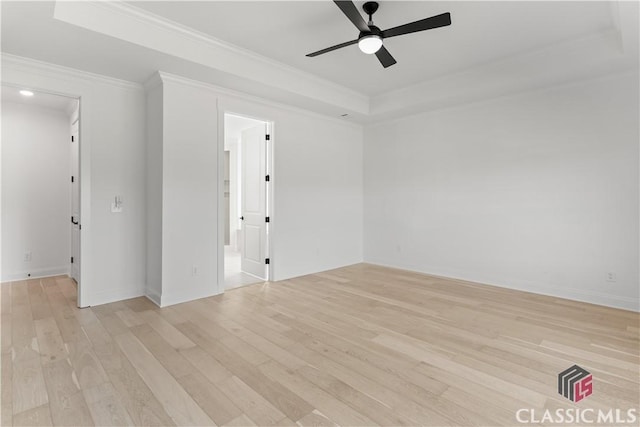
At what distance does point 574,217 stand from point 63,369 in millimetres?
5500

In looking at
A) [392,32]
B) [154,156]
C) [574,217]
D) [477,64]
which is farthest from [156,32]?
[574,217]

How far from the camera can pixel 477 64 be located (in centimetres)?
424

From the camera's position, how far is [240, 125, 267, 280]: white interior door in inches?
201

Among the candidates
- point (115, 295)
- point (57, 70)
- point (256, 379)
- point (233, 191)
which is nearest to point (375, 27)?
point (256, 379)

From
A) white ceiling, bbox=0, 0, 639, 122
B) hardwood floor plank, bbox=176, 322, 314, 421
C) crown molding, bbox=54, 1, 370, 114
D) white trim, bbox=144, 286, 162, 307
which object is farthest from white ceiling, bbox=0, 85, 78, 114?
hardwood floor plank, bbox=176, 322, 314, 421

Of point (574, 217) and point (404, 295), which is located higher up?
point (574, 217)

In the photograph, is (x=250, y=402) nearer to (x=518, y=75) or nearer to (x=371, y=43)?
(x=371, y=43)

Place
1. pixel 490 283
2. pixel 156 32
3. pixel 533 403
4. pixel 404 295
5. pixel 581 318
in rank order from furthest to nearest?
1. pixel 490 283
2. pixel 404 295
3. pixel 581 318
4. pixel 156 32
5. pixel 533 403

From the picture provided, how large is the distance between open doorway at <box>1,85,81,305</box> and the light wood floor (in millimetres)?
1198

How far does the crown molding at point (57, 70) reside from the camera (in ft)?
10.7

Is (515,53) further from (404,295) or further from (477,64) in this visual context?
(404,295)

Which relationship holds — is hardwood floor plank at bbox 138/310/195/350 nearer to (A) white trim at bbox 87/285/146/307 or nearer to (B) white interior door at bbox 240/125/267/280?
(A) white trim at bbox 87/285/146/307
